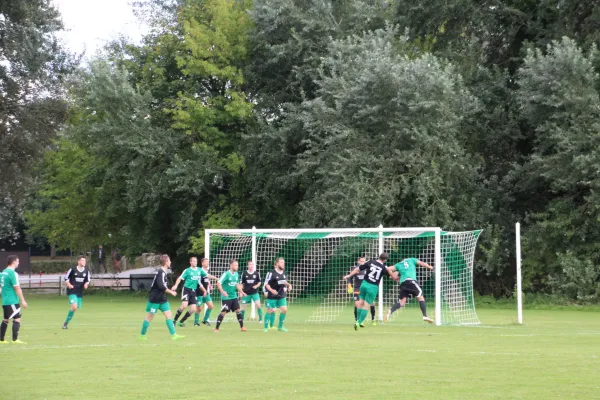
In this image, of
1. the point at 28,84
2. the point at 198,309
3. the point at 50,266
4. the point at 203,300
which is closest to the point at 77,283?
the point at 198,309

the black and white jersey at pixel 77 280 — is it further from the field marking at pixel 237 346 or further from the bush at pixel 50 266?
the bush at pixel 50 266

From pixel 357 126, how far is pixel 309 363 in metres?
23.5

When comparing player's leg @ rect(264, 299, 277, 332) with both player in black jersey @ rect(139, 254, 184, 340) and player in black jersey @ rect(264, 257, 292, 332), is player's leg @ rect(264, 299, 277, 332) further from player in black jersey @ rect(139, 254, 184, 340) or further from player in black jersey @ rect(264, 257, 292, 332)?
player in black jersey @ rect(139, 254, 184, 340)

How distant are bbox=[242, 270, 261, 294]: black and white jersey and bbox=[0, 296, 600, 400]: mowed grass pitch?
1.01 meters

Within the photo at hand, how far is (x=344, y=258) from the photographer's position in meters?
35.8

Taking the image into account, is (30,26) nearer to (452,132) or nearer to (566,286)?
(452,132)

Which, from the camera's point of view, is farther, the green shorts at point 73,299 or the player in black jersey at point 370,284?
the green shorts at point 73,299

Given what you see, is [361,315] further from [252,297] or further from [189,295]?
[189,295]

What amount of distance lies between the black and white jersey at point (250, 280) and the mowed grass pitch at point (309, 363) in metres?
1.01

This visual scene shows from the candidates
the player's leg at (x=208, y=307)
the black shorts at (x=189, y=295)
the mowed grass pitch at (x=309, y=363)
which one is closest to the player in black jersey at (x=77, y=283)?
the mowed grass pitch at (x=309, y=363)

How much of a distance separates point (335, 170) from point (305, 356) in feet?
69.2

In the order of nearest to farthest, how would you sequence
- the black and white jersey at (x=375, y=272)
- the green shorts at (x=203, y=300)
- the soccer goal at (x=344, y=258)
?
1. the black and white jersey at (x=375, y=272)
2. the green shorts at (x=203, y=300)
3. the soccer goal at (x=344, y=258)

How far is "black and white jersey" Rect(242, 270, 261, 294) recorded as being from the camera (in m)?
24.0

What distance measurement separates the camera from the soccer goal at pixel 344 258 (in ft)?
88.0
